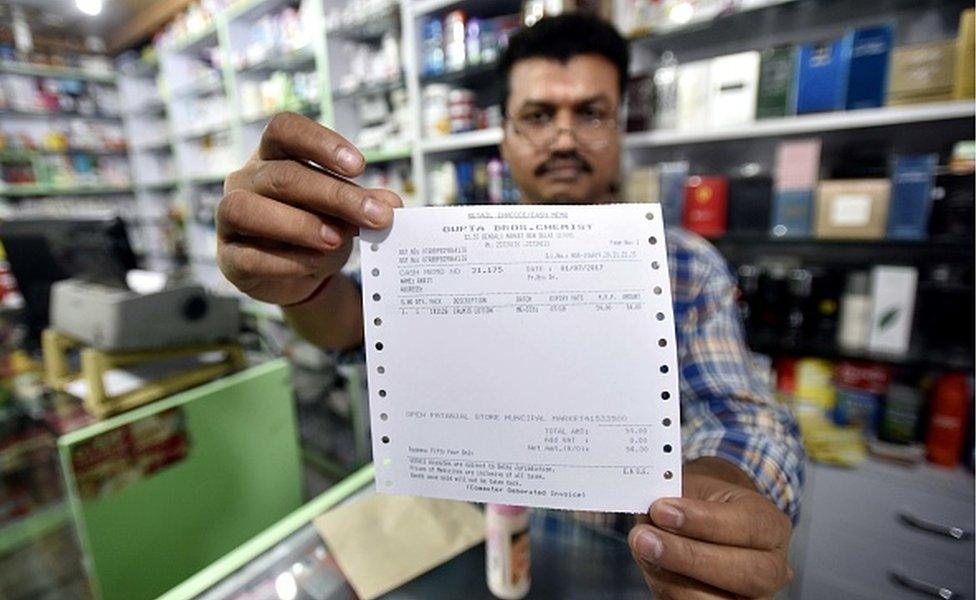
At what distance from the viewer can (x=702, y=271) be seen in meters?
1.00

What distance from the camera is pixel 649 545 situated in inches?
16.5

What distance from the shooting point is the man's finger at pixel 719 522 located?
0.42 meters

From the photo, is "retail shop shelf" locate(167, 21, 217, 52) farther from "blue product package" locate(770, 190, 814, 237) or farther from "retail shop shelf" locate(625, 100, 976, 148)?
"blue product package" locate(770, 190, 814, 237)

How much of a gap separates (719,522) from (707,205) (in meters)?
1.34

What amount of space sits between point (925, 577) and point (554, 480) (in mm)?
1325

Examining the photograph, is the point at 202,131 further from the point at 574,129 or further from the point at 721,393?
the point at 721,393

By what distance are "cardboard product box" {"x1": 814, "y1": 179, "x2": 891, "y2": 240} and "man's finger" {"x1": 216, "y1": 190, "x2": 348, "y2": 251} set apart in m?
1.45

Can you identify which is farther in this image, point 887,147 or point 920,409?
point 887,147

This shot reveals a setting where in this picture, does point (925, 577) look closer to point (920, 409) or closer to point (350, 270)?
point (920, 409)

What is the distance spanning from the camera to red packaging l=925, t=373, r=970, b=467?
1.26 meters

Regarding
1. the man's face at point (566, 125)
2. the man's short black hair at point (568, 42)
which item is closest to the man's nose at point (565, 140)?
the man's face at point (566, 125)

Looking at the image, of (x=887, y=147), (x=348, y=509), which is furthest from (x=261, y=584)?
(x=887, y=147)

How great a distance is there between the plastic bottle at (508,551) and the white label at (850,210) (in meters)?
1.31

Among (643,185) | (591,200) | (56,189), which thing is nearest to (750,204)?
(643,185)
